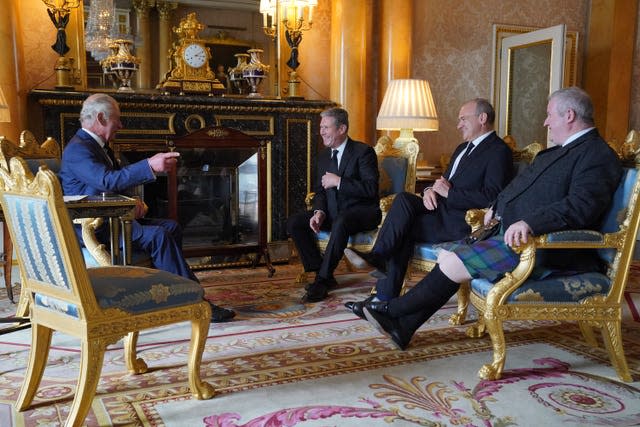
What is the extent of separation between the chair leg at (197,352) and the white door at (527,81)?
4.69 meters

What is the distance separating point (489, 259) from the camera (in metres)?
2.77

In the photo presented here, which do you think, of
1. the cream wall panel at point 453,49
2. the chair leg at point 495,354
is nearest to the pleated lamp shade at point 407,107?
the cream wall panel at point 453,49

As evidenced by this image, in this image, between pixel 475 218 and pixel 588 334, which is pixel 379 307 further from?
pixel 588 334

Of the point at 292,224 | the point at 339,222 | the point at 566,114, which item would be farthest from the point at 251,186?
the point at 566,114

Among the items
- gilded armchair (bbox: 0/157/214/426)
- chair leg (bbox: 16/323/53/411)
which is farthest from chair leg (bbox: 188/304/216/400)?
chair leg (bbox: 16/323/53/411)

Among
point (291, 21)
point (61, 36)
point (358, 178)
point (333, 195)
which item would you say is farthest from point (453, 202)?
point (61, 36)

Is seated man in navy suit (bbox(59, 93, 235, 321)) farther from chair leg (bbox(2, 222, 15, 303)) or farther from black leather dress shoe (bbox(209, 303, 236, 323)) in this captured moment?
chair leg (bbox(2, 222, 15, 303))

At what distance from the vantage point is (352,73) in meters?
5.82

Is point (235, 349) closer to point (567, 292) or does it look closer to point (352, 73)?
point (567, 292)

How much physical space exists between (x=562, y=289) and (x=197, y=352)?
158cm

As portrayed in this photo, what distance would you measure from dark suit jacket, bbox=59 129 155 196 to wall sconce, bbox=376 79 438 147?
2.54m

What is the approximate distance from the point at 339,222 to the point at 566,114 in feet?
5.60

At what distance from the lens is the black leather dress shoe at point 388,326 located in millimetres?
3024

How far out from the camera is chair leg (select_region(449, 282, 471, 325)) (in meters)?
3.56
